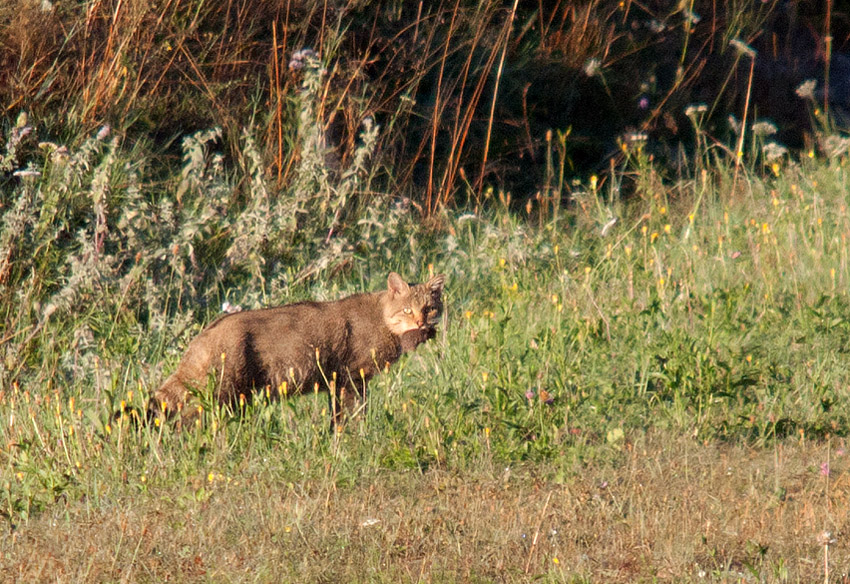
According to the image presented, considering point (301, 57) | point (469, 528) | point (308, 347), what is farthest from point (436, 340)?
point (301, 57)

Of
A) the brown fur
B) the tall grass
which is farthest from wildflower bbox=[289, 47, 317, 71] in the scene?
the brown fur

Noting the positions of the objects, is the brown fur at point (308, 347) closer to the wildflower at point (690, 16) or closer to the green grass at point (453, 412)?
the green grass at point (453, 412)

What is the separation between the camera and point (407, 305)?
18.9 feet

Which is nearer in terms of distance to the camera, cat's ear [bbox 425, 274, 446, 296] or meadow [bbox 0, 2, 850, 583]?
meadow [bbox 0, 2, 850, 583]

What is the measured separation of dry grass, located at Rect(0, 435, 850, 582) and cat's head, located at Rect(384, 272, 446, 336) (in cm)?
124

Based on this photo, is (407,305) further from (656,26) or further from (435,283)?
(656,26)

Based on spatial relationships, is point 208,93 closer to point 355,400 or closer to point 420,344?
point 420,344

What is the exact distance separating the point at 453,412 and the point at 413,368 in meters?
0.86

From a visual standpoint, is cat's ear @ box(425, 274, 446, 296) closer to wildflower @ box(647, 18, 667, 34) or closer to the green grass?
the green grass

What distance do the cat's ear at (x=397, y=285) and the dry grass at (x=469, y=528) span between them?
1.36 meters

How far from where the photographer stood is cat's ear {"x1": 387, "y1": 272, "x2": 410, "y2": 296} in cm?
576

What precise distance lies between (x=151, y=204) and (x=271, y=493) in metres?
2.62

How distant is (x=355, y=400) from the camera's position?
5320mm

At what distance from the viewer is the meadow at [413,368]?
13.0 ft
